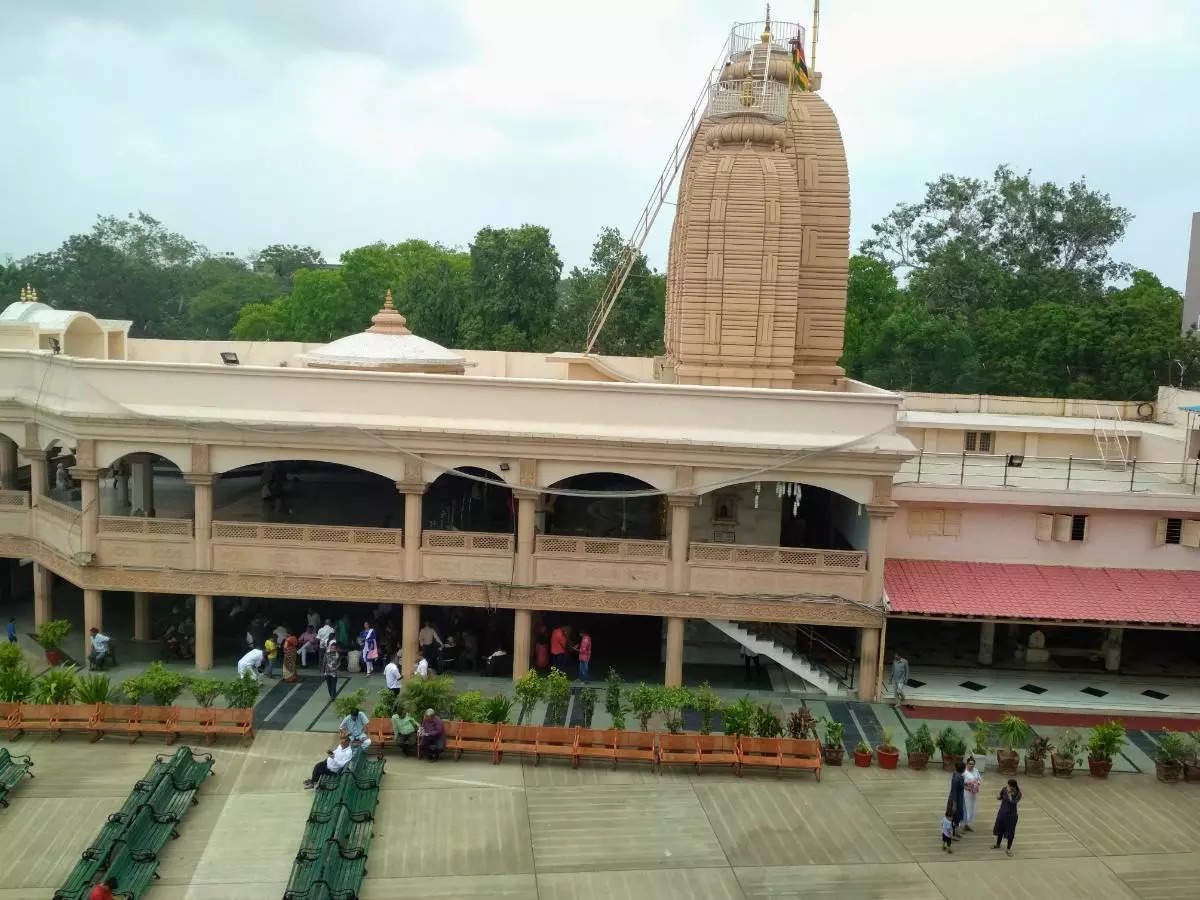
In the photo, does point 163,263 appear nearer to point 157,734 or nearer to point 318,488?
point 318,488

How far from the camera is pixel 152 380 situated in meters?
22.2

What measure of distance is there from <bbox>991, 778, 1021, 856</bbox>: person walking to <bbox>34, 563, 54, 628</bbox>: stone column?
20.0 m

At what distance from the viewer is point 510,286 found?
57875 mm

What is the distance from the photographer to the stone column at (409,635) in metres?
22.6

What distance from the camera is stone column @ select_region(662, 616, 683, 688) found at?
22.4 metres

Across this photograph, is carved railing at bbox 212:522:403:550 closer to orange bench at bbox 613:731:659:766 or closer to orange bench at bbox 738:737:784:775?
orange bench at bbox 613:731:659:766

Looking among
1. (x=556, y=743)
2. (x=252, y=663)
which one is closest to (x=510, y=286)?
(x=252, y=663)

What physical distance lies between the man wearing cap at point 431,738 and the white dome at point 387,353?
9441 millimetres

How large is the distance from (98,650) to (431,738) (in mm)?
8579

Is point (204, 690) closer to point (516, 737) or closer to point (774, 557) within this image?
point (516, 737)

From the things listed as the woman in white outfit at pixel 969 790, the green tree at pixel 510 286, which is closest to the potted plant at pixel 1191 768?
the woman in white outfit at pixel 969 790

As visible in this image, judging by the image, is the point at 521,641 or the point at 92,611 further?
the point at 92,611

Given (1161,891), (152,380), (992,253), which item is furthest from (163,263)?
(1161,891)

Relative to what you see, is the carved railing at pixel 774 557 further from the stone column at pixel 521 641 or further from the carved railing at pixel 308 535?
the carved railing at pixel 308 535
